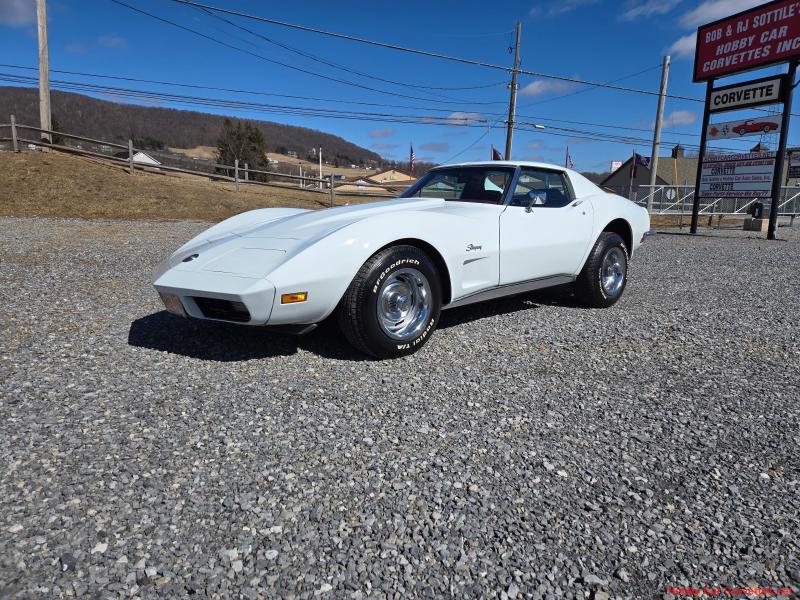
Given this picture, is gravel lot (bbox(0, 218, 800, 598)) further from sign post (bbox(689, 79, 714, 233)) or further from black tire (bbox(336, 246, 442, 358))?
sign post (bbox(689, 79, 714, 233))

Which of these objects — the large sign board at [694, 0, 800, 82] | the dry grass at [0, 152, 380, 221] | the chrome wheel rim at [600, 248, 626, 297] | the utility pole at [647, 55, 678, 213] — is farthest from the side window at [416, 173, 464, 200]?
the utility pole at [647, 55, 678, 213]

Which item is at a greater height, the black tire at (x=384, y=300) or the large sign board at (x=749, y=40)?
the large sign board at (x=749, y=40)

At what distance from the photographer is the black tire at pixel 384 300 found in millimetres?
3072

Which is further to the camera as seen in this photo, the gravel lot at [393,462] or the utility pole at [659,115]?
the utility pole at [659,115]

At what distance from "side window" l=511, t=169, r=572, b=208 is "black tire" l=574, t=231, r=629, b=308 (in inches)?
22.1

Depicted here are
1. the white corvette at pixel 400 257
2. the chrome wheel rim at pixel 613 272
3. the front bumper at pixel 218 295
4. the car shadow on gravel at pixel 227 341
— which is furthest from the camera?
the chrome wheel rim at pixel 613 272

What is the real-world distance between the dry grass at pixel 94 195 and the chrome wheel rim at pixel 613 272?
1284 cm

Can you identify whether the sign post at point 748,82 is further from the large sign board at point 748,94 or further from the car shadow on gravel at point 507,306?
the car shadow on gravel at point 507,306

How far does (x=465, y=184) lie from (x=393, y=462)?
286 centimetres

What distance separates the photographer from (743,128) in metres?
14.5

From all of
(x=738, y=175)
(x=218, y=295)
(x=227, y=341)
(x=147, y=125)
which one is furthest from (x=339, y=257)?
(x=147, y=125)

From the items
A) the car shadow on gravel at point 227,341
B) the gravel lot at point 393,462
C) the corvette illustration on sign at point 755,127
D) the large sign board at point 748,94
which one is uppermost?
the large sign board at point 748,94

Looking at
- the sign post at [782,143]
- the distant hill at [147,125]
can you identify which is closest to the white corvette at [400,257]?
the sign post at [782,143]

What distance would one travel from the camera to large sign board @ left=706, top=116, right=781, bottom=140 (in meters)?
13.9
